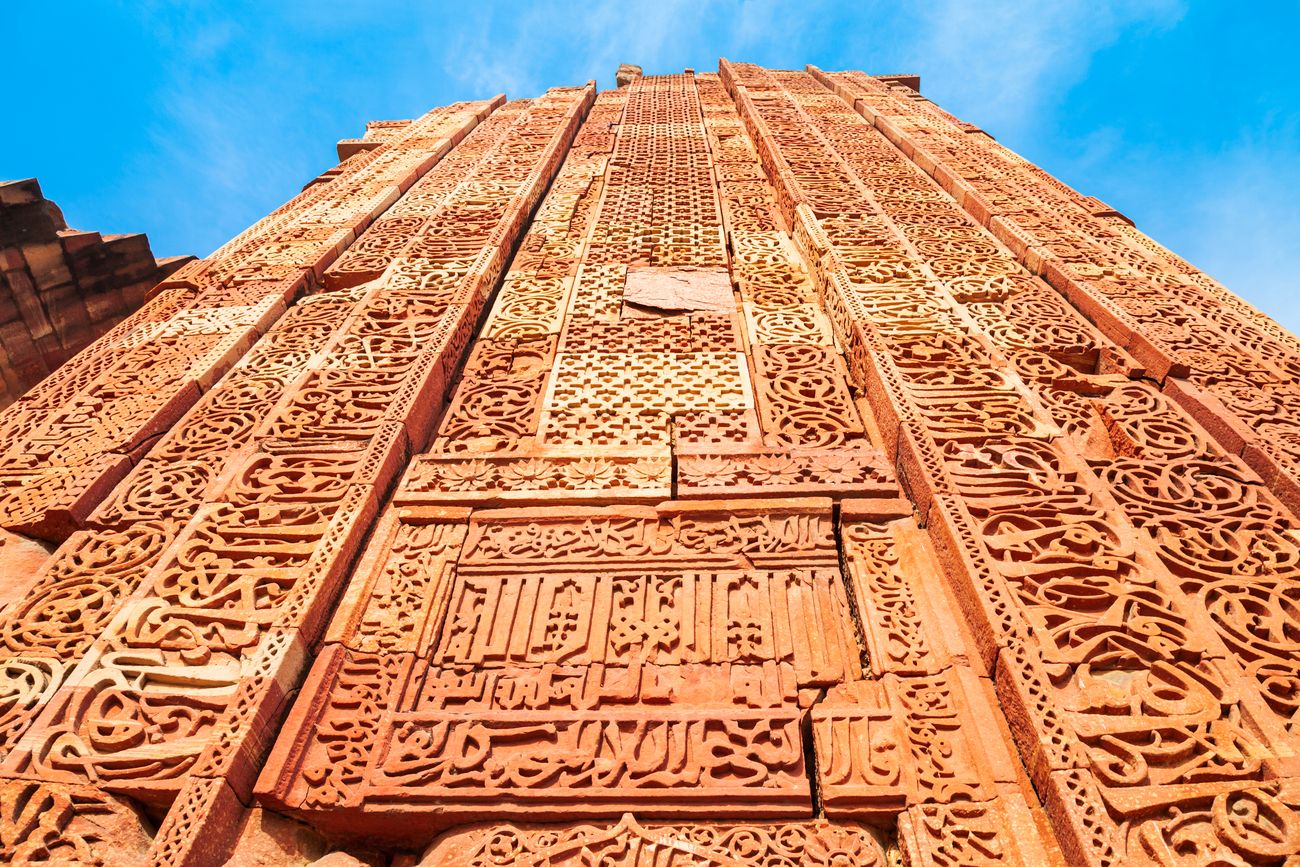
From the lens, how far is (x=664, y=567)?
3.12 metres

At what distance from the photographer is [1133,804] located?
209cm

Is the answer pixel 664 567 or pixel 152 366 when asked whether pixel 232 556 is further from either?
pixel 152 366

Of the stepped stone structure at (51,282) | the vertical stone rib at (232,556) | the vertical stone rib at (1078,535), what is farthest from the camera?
the stepped stone structure at (51,282)

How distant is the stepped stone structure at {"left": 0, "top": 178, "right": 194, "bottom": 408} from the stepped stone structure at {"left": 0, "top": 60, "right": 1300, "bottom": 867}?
2840mm

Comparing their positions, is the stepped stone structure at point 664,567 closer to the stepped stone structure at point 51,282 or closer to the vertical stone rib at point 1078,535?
the vertical stone rib at point 1078,535

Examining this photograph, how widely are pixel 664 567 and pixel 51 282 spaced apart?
717 cm

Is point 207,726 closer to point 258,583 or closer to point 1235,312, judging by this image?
point 258,583

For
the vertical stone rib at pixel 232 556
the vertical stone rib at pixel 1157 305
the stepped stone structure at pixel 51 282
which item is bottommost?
the vertical stone rib at pixel 232 556

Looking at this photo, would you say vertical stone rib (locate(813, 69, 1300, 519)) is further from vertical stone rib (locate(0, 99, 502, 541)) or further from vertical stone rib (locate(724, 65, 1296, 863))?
vertical stone rib (locate(0, 99, 502, 541))

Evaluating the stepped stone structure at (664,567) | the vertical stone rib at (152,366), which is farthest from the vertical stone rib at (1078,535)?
the vertical stone rib at (152,366)

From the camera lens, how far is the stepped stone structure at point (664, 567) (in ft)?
7.38

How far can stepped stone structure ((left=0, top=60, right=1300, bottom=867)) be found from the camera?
2248 mm

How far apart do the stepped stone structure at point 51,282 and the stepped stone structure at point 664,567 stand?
2840 millimetres

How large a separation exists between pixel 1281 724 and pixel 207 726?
316 cm
